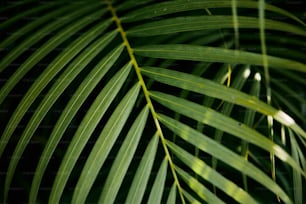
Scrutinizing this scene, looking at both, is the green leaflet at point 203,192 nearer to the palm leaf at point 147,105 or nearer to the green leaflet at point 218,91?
the palm leaf at point 147,105

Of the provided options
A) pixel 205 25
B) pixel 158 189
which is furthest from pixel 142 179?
pixel 205 25

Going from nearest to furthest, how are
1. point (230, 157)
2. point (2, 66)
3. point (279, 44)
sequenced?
point (230, 157) → point (2, 66) → point (279, 44)

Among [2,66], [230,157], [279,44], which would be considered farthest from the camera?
[279,44]

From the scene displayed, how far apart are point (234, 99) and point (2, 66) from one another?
37cm

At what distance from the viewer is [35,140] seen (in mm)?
979

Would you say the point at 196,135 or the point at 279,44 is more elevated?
the point at 279,44

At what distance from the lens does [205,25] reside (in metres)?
0.56

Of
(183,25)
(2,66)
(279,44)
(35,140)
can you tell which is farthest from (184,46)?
(35,140)

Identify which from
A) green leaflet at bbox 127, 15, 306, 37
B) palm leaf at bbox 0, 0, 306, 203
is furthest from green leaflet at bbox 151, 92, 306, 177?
green leaflet at bbox 127, 15, 306, 37

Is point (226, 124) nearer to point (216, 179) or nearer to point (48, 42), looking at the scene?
point (216, 179)

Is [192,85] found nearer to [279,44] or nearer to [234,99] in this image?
[234,99]

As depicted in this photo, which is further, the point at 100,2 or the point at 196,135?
the point at 100,2

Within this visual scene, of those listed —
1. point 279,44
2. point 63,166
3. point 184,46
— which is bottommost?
point 63,166

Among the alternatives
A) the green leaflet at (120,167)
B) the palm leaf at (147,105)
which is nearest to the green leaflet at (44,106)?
the palm leaf at (147,105)
